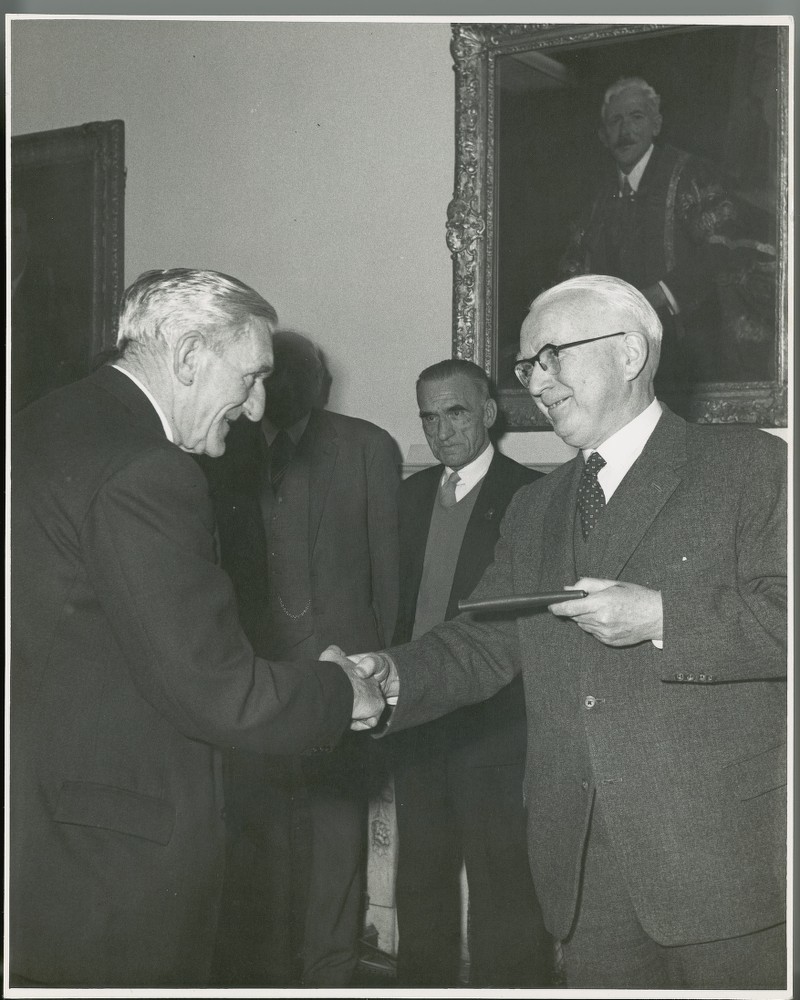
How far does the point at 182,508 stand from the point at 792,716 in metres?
1.55

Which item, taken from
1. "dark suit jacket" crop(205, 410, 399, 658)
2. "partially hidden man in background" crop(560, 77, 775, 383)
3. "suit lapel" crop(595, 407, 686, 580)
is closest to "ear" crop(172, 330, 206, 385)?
"dark suit jacket" crop(205, 410, 399, 658)

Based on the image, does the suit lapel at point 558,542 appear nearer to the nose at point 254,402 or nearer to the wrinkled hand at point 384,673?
the wrinkled hand at point 384,673

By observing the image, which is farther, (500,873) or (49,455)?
(500,873)

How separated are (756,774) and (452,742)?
3.24 ft

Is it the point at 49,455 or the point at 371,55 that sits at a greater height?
the point at 371,55

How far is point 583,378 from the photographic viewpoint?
229 cm

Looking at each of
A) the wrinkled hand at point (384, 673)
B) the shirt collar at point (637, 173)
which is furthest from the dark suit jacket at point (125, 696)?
the shirt collar at point (637, 173)

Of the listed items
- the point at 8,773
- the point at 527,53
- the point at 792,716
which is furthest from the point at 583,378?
the point at 8,773

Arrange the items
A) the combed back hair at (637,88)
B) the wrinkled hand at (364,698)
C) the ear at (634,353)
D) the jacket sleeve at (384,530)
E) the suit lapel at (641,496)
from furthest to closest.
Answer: the jacket sleeve at (384,530)
the combed back hair at (637,88)
the wrinkled hand at (364,698)
the ear at (634,353)
the suit lapel at (641,496)

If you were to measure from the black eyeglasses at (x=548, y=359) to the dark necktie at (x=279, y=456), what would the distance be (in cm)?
89

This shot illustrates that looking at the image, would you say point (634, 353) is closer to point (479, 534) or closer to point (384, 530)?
point (479, 534)

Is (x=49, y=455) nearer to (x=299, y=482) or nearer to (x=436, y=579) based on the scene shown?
(x=299, y=482)

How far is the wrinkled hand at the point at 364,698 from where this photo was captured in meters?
2.37

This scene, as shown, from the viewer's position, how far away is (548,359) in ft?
7.64
